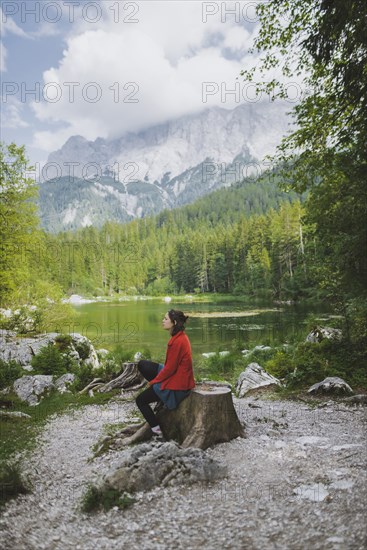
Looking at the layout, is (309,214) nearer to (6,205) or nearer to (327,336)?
(327,336)

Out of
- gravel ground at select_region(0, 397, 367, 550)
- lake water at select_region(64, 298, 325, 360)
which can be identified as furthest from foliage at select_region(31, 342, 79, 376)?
lake water at select_region(64, 298, 325, 360)

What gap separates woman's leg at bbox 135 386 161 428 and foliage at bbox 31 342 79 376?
745 centimetres

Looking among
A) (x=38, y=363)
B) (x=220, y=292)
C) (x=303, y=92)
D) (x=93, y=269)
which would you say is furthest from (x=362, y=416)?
(x=93, y=269)

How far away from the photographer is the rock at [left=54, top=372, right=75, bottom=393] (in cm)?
1149

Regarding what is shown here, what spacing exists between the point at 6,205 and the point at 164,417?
1771cm

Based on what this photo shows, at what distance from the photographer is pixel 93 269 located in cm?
10981

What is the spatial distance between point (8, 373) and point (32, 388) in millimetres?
1603

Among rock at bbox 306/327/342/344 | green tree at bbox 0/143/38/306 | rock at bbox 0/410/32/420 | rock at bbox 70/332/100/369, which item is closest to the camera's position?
rock at bbox 0/410/32/420

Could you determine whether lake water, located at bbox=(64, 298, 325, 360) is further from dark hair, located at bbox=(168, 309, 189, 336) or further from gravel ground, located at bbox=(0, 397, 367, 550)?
gravel ground, located at bbox=(0, 397, 367, 550)

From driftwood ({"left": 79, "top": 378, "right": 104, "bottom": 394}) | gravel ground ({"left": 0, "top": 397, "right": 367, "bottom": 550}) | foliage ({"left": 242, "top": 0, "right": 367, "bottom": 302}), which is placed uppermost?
foliage ({"left": 242, "top": 0, "right": 367, "bottom": 302})

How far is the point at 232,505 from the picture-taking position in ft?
13.7

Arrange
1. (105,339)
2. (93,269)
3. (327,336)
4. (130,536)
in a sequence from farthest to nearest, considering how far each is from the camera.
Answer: (93,269), (105,339), (327,336), (130,536)

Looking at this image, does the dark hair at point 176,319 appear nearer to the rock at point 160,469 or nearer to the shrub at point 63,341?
the rock at point 160,469

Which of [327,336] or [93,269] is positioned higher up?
[93,269]
